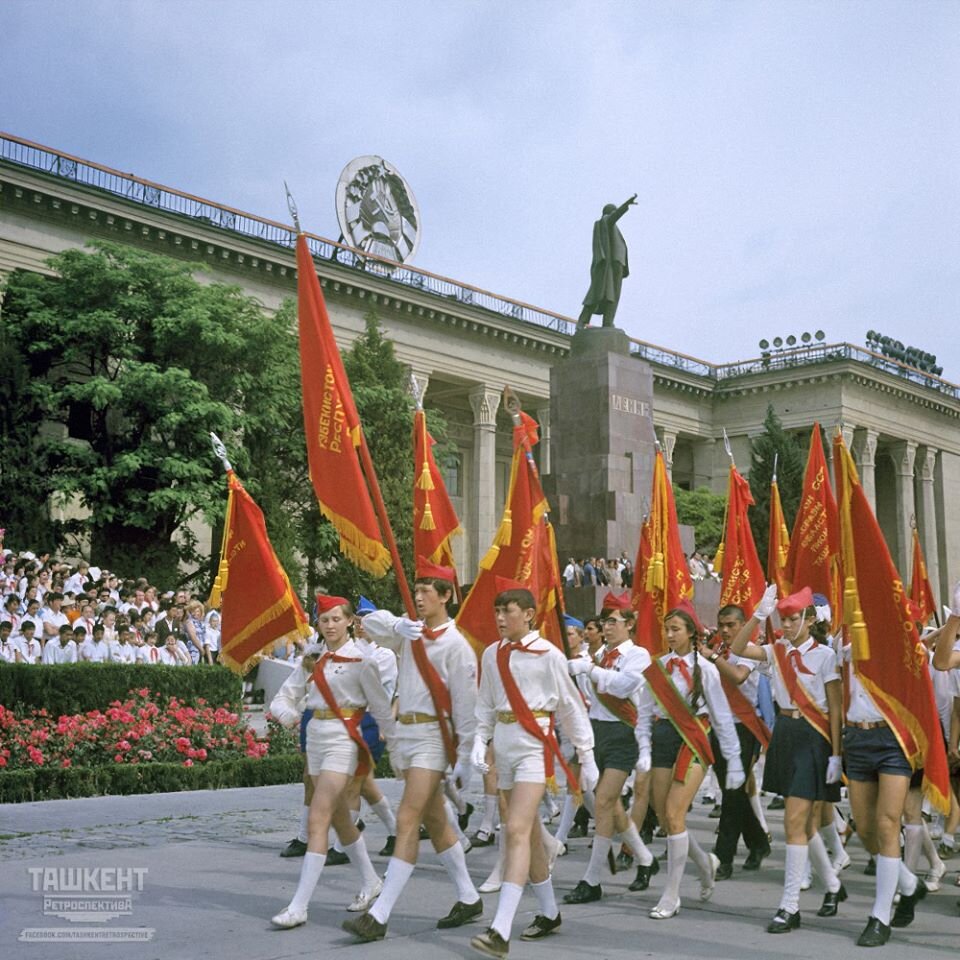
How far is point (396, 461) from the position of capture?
123 ft

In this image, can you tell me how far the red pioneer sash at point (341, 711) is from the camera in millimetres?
7430

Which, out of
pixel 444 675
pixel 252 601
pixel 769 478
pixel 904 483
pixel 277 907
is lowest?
pixel 277 907

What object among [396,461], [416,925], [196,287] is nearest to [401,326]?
[396,461]

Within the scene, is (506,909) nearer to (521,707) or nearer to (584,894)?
(521,707)

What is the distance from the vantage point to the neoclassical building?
36375mm

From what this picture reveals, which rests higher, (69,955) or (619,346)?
(619,346)

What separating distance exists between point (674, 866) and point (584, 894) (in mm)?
717

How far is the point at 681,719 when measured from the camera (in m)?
8.05

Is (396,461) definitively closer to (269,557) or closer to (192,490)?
(192,490)

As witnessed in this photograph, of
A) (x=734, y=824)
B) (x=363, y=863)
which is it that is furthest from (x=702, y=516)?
(x=363, y=863)

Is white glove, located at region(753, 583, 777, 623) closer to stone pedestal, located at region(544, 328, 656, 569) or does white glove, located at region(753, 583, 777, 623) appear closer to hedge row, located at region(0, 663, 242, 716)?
hedge row, located at region(0, 663, 242, 716)

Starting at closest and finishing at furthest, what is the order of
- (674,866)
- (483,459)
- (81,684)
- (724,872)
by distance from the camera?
(674,866) → (724,872) → (81,684) → (483,459)

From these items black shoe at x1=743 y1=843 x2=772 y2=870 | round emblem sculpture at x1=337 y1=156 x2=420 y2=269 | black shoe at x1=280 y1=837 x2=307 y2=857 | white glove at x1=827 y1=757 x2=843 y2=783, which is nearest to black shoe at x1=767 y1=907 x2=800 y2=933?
white glove at x1=827 y1=757 x2=843 y2=783

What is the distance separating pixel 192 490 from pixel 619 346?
12.9 meters
